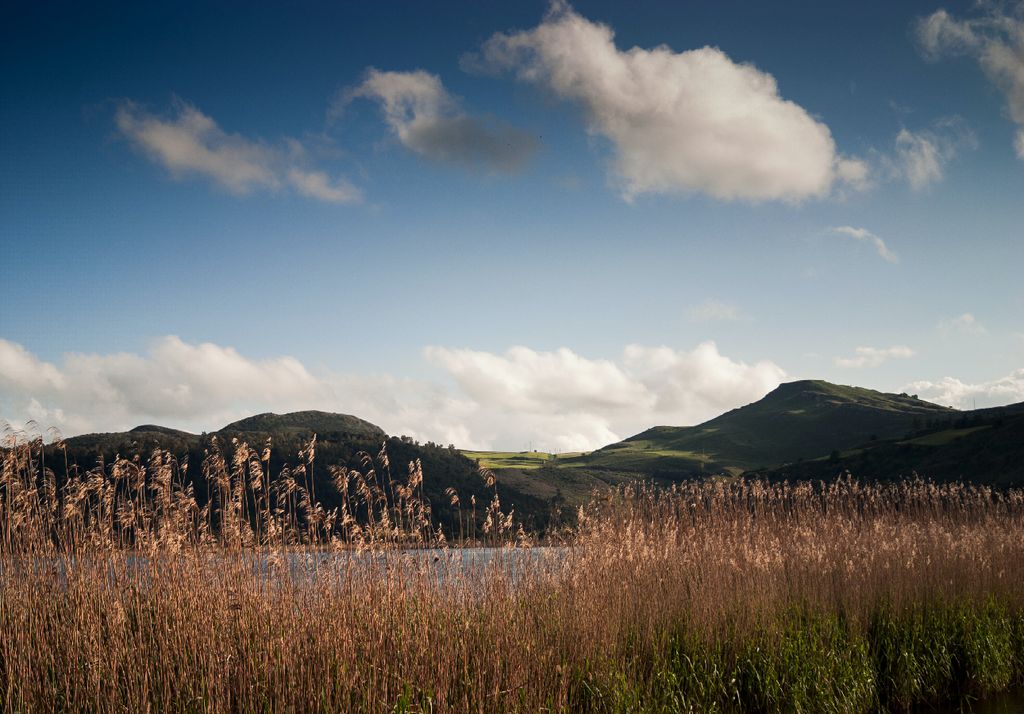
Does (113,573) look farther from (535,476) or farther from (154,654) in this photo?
(535,476)

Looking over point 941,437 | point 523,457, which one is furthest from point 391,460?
point 523,457

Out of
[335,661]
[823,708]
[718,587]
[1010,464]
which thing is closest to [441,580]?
[335,661]

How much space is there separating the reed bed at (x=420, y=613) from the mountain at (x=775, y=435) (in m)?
115

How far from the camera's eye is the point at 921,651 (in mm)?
9859

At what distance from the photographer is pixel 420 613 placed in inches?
238

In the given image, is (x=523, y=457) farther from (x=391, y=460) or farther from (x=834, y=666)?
(x=834, y=666)

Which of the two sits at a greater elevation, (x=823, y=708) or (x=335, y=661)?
(x=335, y=661)

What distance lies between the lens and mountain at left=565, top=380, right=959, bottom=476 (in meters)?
140

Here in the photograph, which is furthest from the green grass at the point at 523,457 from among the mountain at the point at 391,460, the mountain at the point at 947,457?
the mountain at the point at 947,457

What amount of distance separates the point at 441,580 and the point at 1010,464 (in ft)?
159

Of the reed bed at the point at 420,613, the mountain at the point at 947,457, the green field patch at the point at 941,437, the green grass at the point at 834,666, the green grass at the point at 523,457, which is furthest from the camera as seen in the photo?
the green grass at the point at 523,457

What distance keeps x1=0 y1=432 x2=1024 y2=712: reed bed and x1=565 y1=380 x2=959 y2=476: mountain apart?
115 m

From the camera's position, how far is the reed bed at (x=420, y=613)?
211 inches

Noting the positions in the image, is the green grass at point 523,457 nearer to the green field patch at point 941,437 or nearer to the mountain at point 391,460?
the mountain at point 391,460
